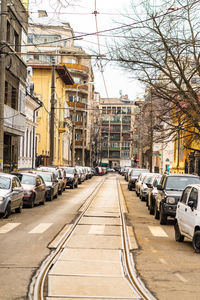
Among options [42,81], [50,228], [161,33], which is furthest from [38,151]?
[50,228]

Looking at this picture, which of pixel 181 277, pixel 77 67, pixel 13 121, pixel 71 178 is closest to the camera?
pixel 181 277

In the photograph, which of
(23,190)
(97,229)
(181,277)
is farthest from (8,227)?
(181,277)

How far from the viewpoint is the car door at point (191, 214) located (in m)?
12.0

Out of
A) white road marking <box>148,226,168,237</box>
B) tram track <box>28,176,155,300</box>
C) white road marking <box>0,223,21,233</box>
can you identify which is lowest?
white road marking <box>148,226,168,237</box>

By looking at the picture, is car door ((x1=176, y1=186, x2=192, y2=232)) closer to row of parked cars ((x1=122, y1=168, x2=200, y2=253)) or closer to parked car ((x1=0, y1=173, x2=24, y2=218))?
row of parked cars ((x1=122, y1=168, x2=200, y2=253))

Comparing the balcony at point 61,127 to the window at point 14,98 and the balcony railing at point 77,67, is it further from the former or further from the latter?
the window at point 14,98

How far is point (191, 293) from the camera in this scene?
7.69 m

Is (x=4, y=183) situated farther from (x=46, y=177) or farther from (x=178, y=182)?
(x=46, y=177)

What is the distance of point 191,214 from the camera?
12242 millimetres

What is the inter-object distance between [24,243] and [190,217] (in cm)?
378

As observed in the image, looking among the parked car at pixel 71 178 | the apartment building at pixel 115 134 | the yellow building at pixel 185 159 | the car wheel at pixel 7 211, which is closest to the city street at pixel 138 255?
the car wheel at pixel 7 211

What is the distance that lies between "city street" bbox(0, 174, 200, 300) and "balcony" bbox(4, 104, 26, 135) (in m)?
13.3

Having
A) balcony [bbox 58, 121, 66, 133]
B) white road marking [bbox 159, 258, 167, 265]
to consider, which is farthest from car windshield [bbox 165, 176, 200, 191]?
balcony [bbox 58, 121, 66, 133]

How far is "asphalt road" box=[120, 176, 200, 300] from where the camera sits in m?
7.86
